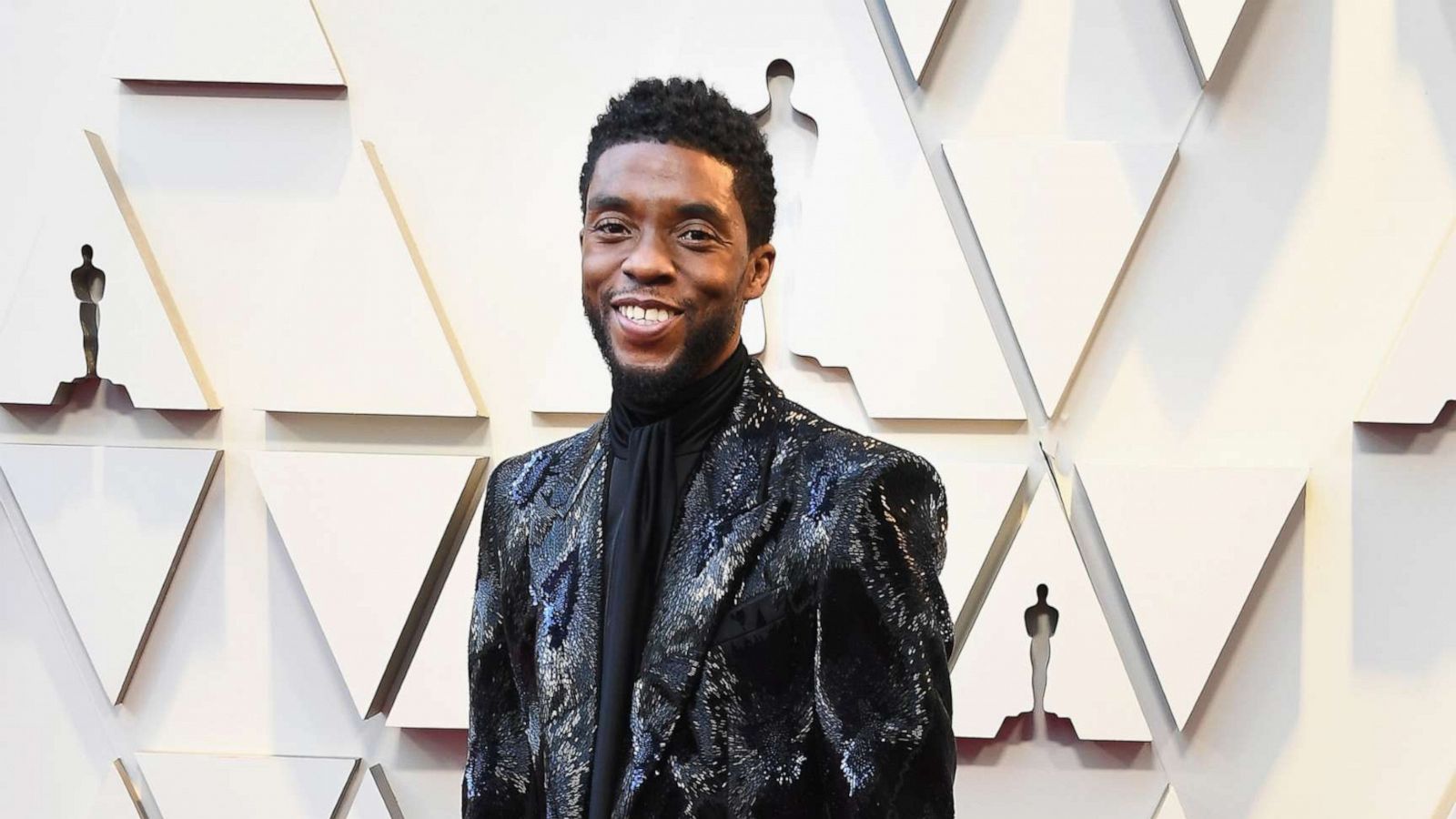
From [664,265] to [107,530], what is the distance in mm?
1018

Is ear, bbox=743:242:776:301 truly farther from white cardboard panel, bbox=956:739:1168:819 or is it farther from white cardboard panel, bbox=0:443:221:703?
white cardboard panel, bbox=0:443:221:703

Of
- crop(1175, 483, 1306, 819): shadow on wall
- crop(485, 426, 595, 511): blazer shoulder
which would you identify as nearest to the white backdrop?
crop(1175, 483, 1306, 819): shadow on wall

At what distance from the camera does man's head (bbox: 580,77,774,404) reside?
27.5 inches

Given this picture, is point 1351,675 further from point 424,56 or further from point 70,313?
point 70,313

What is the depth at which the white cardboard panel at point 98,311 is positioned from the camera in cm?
140

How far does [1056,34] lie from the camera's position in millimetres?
1334

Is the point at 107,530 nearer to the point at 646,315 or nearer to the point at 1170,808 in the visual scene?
the point at 646,315

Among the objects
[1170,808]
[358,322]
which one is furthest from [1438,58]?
[358,322]

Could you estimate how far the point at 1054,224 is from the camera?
1.33 m

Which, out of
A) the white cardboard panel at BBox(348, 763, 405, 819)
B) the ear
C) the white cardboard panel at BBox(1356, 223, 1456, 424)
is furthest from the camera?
the white cardboard panel at BBox(348, 763, 405, 819)

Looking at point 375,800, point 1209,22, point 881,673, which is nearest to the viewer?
point 881,673

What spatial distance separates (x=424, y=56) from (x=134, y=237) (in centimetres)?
38

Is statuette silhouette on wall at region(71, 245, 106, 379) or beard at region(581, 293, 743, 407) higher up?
statuette silhouette on wall at region(71, 245, 106, 379)

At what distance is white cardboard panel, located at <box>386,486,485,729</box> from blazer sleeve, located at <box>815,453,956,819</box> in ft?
2.64
